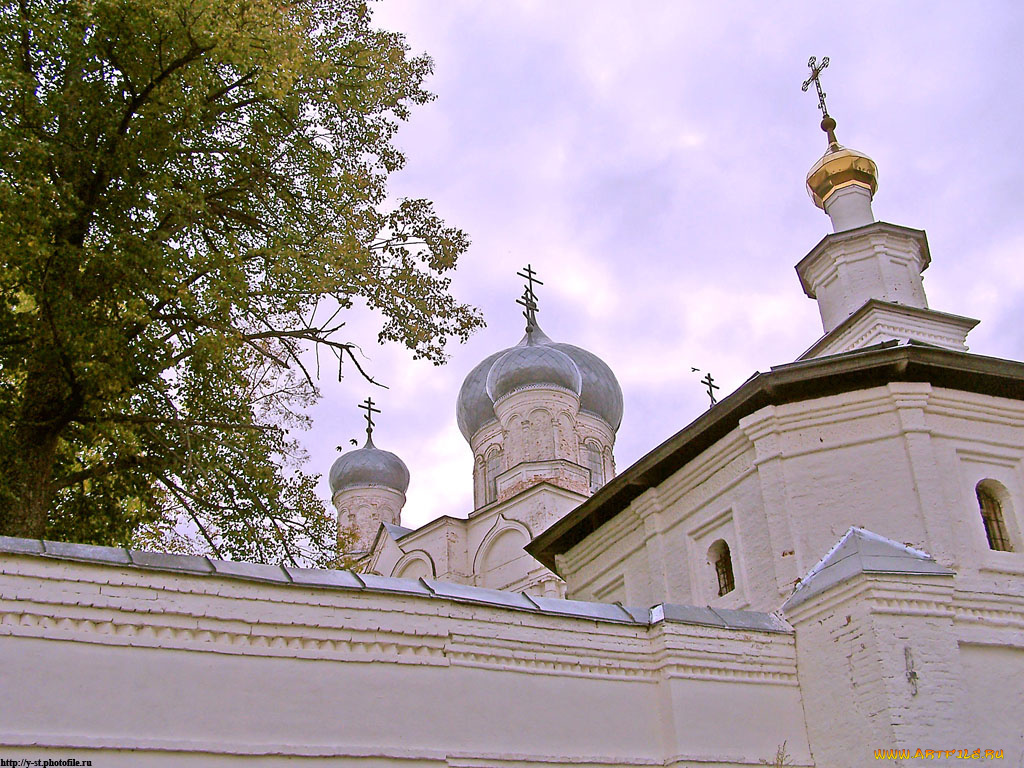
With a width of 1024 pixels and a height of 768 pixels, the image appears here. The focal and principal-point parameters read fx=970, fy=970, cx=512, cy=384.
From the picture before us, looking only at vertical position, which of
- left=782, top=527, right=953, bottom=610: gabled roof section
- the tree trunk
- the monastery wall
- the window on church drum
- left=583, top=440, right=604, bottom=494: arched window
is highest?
left=583, top=440, right=604, bottom=494: arched window

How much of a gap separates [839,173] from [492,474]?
460 inches

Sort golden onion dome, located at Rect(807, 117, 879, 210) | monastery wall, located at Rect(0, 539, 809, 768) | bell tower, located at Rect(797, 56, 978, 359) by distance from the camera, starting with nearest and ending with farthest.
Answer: monastery wall, located at Rect(0, 539, 809, 768) < bell tower, located at Rect(797, 56, 978, 359) < golden onion dome, located at Rect(807, 117, 879, 210)

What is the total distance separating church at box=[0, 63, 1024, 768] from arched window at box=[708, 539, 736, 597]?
1.0 inches

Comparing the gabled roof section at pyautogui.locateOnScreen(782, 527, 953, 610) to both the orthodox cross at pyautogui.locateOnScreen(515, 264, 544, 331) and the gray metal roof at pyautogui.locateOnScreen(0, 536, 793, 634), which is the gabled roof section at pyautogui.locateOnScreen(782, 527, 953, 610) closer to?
the gray metal roof at pyautogui.locateOnScreen(0, 536, 793, 634)

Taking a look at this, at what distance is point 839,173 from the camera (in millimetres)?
14789

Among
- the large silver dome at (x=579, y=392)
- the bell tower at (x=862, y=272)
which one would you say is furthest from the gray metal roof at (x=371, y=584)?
the large silver dome at (x=579, y=392)

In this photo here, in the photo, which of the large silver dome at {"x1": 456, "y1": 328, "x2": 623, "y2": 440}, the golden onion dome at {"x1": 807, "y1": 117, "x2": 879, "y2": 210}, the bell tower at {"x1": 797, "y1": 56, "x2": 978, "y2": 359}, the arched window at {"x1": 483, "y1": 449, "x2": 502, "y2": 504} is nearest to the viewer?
the bell tower at {"x1": 797, "y1": 56, "x2": 978, "y2": 359}

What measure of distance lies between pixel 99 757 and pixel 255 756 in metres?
0.80

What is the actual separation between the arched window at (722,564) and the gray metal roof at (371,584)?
60.6 inches

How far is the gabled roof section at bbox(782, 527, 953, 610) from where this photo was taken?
23.7ft

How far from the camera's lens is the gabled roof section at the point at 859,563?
7.22 meters

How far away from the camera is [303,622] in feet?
18.7

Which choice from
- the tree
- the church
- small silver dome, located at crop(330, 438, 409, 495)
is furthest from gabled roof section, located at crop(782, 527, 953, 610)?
small silver dome, located at crop(330, 438, 409, 495)

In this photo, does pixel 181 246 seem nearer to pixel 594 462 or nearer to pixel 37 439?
pixel 37 439
